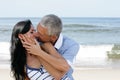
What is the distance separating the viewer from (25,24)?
100.0 inches

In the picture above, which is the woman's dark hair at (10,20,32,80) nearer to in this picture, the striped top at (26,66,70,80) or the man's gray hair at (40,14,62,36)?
the striped top at (26,66,70,80)

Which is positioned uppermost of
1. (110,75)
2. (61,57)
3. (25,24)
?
(25,24)

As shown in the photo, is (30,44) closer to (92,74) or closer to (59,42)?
(59,42)

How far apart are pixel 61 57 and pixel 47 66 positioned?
11cm

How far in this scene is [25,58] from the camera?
2.54 meters

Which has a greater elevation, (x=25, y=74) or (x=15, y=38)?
(x=15, y=38)

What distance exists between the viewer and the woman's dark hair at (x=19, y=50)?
2535 mm

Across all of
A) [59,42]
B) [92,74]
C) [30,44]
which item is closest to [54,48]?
[59,42]

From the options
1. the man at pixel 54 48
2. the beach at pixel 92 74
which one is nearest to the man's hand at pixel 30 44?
the man at pixel 54 48

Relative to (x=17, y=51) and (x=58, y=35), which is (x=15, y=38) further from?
(x=58, y=35)

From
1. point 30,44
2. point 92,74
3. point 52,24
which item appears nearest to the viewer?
point 52,24

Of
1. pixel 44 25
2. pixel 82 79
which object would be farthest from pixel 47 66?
pixel 82 79

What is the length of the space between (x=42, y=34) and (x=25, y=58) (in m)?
0.21

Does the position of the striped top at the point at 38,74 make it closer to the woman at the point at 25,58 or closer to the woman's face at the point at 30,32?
the woman at the point at 25,58
